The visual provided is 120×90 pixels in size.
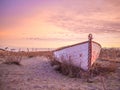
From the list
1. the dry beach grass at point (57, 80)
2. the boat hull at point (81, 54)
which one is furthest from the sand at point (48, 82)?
the boat hull at point (81, 54)

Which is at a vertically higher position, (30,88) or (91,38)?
(91,38)

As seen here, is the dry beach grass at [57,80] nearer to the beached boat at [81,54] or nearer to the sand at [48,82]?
the sand at [48,82]

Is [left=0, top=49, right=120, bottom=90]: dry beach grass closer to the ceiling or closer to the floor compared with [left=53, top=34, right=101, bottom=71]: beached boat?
closer to the floor

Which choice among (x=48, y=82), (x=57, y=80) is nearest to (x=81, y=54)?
(x=57, y=80)

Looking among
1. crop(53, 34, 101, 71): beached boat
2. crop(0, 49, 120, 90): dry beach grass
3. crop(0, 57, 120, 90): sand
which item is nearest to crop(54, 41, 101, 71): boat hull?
crop(53, 34, 101, 71): beached boat

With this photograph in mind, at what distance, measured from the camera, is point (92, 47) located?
1287 centimetres

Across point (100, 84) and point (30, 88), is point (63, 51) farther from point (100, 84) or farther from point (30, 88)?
point (30, 88)

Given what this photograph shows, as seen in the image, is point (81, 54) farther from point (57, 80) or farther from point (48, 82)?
point (48, 82)

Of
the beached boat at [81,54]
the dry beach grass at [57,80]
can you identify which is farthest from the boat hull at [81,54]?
the dry beach grass at [57,80]

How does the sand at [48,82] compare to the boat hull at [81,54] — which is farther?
the boat hull at [81,54]

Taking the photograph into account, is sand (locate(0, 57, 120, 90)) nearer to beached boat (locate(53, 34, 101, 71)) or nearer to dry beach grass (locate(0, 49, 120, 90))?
dry beach grass (locate(0, 49, 120, 90))

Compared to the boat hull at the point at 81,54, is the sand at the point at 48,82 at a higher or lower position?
lower

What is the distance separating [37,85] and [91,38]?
4038 millimetres

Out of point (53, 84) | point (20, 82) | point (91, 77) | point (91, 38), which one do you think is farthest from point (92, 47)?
point (20, 82)
